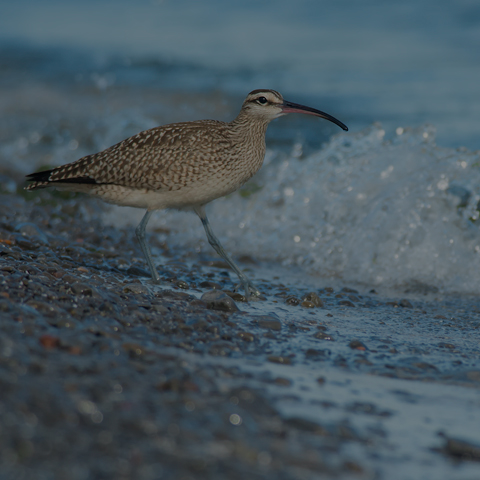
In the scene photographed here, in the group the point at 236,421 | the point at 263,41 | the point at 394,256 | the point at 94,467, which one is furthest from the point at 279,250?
the point at 263,41

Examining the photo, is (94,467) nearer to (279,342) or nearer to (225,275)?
(279,342)

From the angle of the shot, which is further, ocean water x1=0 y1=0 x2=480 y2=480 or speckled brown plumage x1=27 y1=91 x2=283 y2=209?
speckled brown plumage x1=27 y1=91 x2=283 y2=209

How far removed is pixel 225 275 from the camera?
7734mm

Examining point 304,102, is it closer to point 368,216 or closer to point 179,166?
point 368,216

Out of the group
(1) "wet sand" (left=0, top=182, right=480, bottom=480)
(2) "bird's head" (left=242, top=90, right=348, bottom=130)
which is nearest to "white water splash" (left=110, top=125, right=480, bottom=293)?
(1) "wet sand" (left=0, top=182, right=480, bottom=480)

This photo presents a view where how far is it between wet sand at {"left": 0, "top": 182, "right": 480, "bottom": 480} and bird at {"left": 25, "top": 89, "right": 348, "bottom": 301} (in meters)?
0.85

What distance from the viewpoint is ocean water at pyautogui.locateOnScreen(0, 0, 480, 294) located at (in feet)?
28.6

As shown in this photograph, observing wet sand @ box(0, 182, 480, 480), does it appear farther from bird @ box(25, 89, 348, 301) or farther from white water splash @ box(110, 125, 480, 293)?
white water splash @ box(110, 125, 480, 293)

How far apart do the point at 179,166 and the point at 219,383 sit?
3279 mm

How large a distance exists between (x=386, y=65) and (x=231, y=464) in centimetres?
1729

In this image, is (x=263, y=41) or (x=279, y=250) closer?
(x=279, y=250)

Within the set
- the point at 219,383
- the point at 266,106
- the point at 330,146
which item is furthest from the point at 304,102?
the point at 219,383

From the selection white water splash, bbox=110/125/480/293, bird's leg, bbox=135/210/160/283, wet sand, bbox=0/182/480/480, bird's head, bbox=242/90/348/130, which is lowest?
wet sand, bbox=0/182/480/480

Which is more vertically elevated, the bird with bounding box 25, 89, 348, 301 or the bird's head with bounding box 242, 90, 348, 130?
the bird's head with bounding box 242, 90, 348, 130
